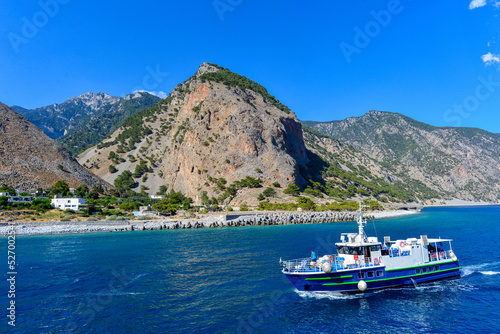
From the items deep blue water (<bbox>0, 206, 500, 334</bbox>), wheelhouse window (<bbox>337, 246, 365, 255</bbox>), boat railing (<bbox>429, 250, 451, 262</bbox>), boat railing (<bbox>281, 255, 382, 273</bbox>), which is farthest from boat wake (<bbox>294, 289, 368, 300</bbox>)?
boat railing (<bbox>429, 250, 451, 262</bbox>)

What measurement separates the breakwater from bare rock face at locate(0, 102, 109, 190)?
175ft

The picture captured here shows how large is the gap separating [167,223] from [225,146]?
70.8 meters

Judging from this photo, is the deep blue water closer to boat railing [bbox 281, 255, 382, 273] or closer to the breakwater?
boat railing [bbox 281, 255, 382, 273]

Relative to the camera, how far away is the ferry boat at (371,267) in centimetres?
2677

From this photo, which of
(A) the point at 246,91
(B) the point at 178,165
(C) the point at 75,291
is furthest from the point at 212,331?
(A) the point at 246,91

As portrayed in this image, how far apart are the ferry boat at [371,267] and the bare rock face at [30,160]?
124563 mm

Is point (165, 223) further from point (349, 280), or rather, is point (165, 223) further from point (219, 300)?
point (349, 280)

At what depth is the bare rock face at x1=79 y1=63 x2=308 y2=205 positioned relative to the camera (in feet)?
454

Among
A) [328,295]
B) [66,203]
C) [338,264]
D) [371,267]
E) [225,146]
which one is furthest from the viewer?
[225,146]

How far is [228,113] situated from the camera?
156 m

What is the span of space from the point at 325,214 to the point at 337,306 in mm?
79642

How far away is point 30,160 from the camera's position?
124m

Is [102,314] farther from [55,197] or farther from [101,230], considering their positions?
[55,197]

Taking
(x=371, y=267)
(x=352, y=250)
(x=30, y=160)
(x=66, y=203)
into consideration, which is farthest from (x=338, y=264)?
(x=30, y=160)
